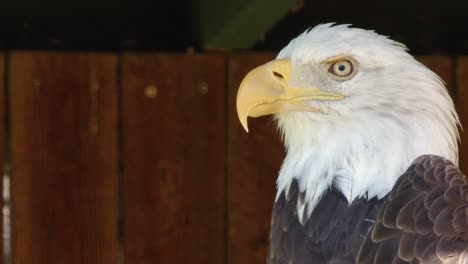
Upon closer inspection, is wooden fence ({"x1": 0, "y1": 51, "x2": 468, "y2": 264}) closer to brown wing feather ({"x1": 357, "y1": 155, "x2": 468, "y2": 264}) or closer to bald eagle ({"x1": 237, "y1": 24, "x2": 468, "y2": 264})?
bald eagle ({"x1": 237, "y1": 24, "x2": 468, "y2": 264})

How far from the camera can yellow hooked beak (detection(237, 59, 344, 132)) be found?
8.87 ft

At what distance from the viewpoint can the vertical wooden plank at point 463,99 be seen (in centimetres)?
416

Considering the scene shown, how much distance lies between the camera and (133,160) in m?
3.98

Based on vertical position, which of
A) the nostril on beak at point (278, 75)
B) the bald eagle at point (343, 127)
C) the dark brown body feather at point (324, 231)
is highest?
the nostril on beak at point (278, 75)

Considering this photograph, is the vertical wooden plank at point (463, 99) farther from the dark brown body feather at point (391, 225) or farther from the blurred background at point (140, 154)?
the dark brown body feather at point (391, 225)

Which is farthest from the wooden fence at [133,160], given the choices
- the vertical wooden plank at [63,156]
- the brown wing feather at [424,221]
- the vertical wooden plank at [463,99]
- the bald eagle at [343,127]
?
the brown wing feather at [424,221]

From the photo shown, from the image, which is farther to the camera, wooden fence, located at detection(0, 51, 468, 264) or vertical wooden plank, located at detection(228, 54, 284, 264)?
vertical wooden plank, located at detection(228, 54, 284, 264)

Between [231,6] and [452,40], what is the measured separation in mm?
1324

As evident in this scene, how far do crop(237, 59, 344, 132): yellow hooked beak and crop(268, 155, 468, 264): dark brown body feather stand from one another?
0.22 m

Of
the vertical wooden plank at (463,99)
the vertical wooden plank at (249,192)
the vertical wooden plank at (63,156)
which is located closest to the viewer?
the vertical wooden plank at (63,156)

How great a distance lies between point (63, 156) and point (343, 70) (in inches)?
58.8

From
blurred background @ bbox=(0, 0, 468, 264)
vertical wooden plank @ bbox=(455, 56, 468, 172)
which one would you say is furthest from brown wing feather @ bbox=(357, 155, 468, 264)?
vertical wooden plank @ bbox=(455, 56, 468, 172)

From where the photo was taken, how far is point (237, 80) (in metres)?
4.04

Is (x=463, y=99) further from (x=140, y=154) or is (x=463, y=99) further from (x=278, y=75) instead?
(x=278, y=75)
